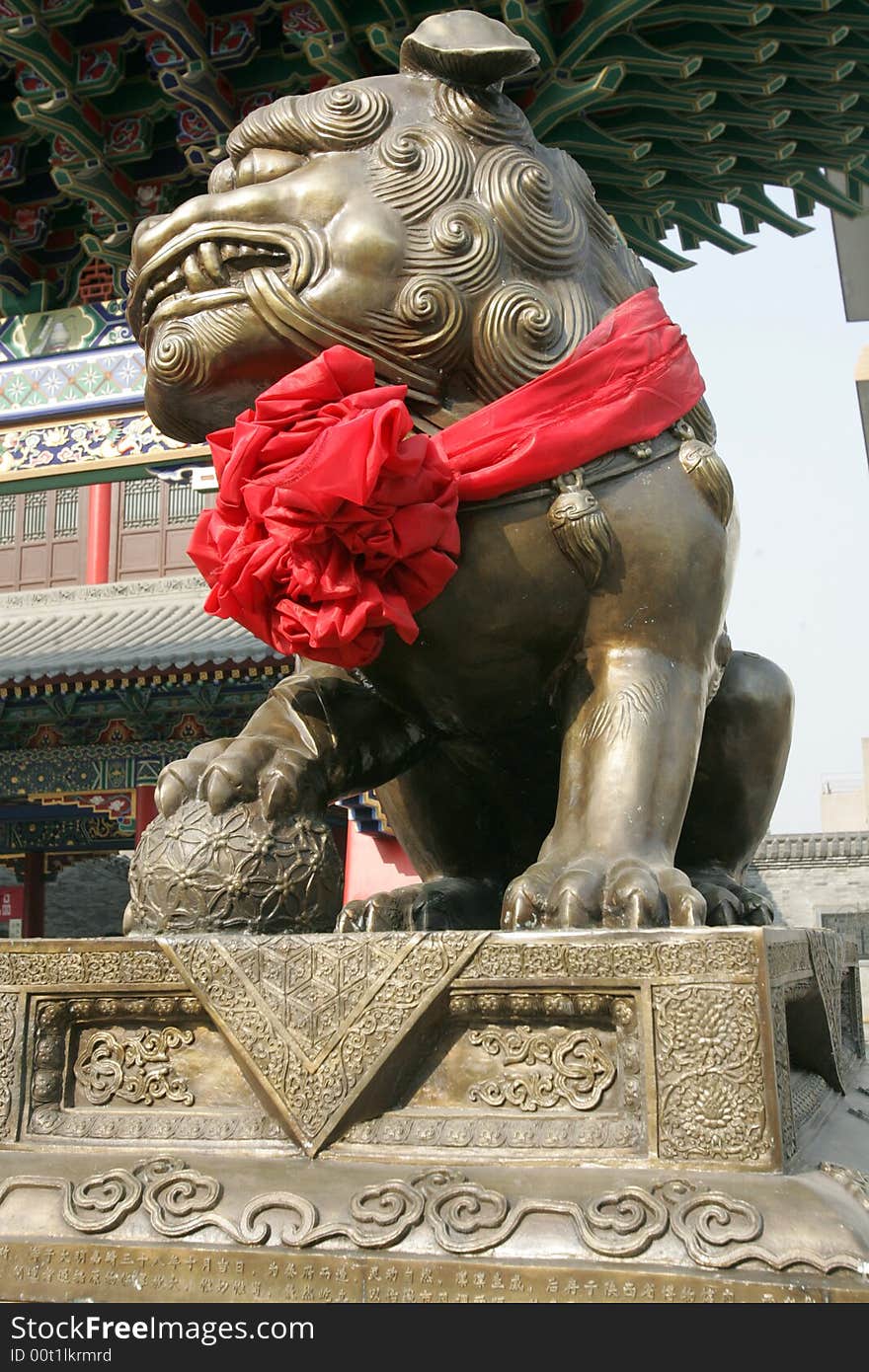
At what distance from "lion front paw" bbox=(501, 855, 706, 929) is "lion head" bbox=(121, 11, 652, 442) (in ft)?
1.90

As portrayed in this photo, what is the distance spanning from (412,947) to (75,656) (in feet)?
23.5

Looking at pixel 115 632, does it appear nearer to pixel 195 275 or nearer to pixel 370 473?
pixel 195 275

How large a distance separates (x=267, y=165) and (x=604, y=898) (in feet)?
3.28

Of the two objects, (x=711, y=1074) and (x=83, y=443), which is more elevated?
(x=83, y=443)

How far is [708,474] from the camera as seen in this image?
1.50 metres

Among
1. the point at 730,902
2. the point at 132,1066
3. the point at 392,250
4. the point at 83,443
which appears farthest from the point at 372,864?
the point at 392,250

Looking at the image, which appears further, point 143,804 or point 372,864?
point 143,804

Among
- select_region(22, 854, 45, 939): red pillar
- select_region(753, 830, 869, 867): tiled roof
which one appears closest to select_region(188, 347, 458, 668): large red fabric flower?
select_region(22, 854, 45, 939): red pillar

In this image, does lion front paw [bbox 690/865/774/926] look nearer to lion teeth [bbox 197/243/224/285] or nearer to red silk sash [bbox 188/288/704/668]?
red silk sash [bbox 188/288/704/668]

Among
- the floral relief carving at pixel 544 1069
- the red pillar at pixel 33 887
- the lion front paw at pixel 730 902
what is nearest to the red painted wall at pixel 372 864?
the lion front paw at pixel 730 902

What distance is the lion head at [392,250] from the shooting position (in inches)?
57.1

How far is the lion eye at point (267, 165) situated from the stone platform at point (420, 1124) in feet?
3.11

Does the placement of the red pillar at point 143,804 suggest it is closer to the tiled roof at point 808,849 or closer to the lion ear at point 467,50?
the lion ear at point 467,50

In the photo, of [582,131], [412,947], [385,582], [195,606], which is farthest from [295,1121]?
[195,606]
